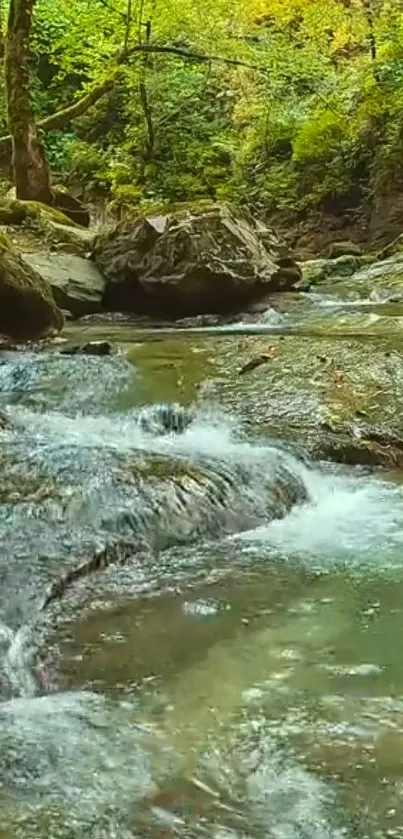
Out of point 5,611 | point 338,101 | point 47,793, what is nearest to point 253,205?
point 338,101

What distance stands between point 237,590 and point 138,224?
697 cm

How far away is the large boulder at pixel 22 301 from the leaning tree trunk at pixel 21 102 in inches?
167

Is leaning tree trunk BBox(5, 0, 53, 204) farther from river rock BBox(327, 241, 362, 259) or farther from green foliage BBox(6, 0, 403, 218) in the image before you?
river rock BBox(327, 241, 362, 259)

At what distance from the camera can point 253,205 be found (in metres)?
17.5

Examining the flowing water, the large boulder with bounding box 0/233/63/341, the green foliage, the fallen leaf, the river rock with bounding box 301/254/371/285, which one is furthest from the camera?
the green foliage

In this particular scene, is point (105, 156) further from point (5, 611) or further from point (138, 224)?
point (5, 611)

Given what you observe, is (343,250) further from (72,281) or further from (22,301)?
(22,301)

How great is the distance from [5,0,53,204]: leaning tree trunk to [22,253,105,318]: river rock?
8.68 ft

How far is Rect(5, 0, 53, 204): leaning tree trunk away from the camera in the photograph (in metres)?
11.8

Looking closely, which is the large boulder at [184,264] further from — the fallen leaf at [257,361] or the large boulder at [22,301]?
the fallen leaf at [257,361]

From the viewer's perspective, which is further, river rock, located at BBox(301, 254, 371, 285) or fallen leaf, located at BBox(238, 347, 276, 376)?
river rock, located at BBox(301, 254, 371, 285)

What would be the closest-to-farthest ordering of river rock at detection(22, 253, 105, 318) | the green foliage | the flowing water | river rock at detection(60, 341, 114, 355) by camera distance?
1. the flowing water
2. river rock at detection(60, 341, 114, 355)
3. river rock at detection(22, 253, 105, 318)
4. the green foliage

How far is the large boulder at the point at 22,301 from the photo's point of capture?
794cm

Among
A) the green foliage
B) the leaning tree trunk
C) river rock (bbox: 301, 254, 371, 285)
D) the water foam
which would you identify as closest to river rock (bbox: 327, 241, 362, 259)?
river rock (bbox: 301, 254, 371, 285)
